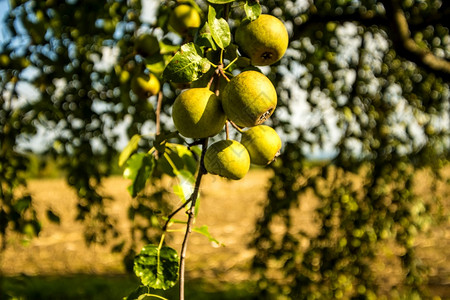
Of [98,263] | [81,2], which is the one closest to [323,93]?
[81,2]

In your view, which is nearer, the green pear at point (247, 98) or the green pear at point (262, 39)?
the green pear at point (247, 98)

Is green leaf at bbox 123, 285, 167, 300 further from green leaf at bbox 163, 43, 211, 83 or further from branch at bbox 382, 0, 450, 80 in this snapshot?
branch at bbox 382, 0, 450, 80

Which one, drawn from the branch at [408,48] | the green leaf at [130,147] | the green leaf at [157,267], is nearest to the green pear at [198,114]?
the green leaf at [157,267]

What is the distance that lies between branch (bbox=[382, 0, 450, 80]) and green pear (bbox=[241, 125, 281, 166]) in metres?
1.70

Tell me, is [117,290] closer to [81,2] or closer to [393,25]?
[81,2]

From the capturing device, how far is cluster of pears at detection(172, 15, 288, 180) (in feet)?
2.67

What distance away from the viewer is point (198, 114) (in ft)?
2.72

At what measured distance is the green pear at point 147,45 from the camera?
1416mm

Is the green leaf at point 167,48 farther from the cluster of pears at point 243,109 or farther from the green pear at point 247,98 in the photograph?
the green pear at point 247,98

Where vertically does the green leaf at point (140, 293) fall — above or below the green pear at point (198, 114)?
below

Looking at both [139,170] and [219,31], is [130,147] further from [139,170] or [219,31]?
[219,31]

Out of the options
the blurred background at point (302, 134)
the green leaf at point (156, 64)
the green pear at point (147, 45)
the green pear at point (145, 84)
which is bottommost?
the blurred background at point (302, 134)

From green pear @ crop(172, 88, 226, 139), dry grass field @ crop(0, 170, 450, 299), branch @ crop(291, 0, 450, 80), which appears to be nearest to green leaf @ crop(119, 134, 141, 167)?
green pear @ crop(172, 88, 226, 139)

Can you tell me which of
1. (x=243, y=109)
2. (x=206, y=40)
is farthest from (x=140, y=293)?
(x=206, y=40)
